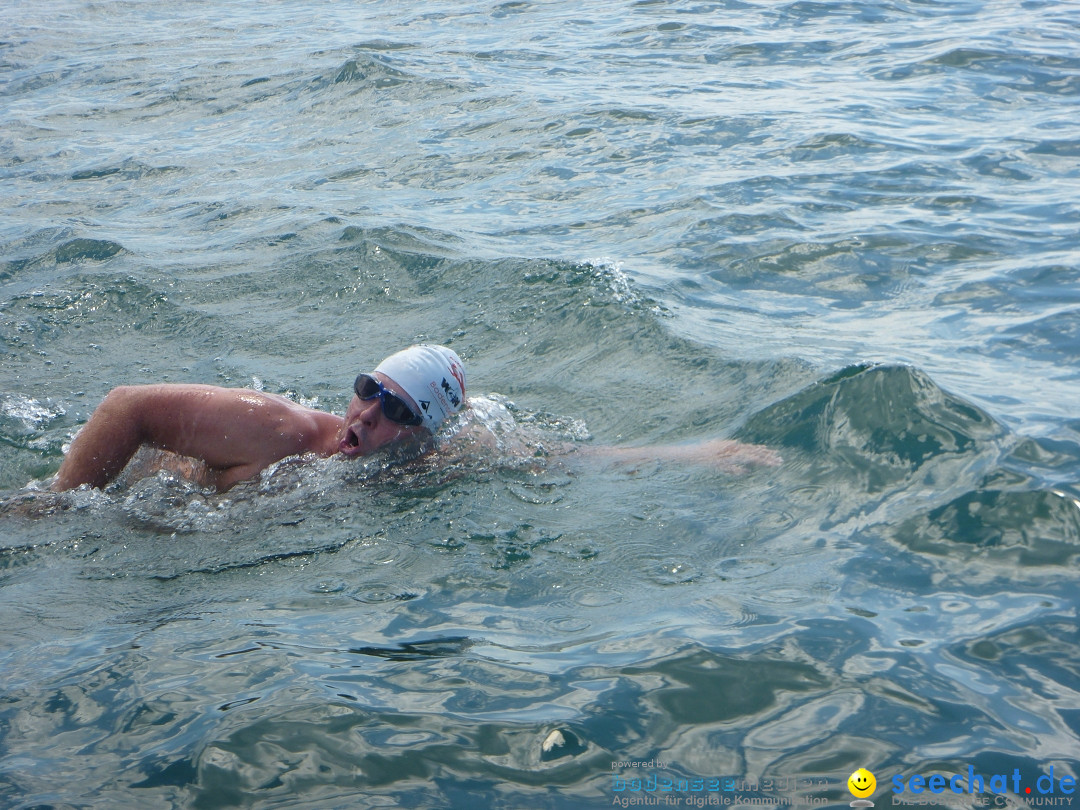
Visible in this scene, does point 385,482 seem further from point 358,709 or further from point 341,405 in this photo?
point 358,709

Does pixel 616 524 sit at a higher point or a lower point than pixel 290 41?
lower

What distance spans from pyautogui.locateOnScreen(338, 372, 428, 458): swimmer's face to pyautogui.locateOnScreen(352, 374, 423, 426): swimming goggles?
2 cm

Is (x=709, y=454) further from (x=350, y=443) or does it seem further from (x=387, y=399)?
(x=350, y=443)

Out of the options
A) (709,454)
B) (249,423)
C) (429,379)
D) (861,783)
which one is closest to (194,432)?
(249,423)

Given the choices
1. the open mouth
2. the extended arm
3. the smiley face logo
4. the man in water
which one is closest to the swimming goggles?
the man in water

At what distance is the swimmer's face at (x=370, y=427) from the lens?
212 inches

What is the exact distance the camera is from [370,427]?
5445 mm

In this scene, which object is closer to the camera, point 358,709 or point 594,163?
point 358,709

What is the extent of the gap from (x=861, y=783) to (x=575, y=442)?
3.24 m

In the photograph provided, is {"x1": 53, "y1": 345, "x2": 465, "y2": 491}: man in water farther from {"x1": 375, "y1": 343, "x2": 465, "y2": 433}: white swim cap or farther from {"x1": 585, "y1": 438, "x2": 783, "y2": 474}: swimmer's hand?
{"x1": 585, "y1": 438, "x2": 783, "y2": 474}: swimmer's hand

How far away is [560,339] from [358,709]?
4.34m

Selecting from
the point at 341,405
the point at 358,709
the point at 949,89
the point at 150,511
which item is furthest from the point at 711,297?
the point at 949,89

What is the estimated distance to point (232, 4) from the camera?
2223cm

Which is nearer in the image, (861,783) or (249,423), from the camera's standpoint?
(861,783)
